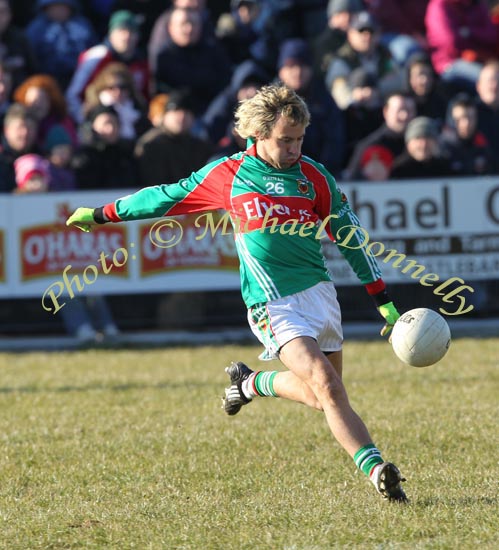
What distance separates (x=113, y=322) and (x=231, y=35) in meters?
4.83

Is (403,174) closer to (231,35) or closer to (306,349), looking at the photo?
(231,35)

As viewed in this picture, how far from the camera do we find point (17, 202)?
12.2 m

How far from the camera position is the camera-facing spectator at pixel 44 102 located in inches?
522

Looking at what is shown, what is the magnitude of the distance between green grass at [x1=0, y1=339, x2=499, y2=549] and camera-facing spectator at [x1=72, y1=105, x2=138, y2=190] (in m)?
2.30

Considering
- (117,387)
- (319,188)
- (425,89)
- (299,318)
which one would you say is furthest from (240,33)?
(299,318)

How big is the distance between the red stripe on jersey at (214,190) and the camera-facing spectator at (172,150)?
6.32 m

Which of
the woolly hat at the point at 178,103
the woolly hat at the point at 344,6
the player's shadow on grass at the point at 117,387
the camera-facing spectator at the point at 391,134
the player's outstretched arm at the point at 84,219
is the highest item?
the woolly hat at the point at 344,6

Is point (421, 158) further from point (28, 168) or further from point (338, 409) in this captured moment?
point (338, 409)

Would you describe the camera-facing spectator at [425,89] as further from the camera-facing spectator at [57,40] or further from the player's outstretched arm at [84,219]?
the player's outstretched arm at [84,219]

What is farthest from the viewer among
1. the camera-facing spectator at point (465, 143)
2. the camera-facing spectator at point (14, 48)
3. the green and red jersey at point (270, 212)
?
the camera-facing spectator at point (14, 48)

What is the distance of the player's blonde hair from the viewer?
6086 mm

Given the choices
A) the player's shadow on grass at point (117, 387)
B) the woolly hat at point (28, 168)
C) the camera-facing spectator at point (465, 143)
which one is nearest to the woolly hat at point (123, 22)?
the woolly hat at point (28, 168)

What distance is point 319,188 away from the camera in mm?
6309

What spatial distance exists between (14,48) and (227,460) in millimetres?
8480
